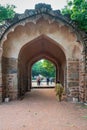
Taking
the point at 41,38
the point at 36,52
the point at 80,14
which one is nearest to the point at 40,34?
the point at 41,38

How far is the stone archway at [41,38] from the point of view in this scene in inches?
429

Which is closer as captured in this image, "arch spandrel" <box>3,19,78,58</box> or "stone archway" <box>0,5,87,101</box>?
"stone archway" <box>0,5,87,101</box>

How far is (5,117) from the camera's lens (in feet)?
25.1

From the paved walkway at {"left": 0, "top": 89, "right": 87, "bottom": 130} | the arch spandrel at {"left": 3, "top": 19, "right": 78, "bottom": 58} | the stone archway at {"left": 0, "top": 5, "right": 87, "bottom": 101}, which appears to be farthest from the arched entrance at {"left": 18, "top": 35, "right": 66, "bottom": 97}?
the paved walkway at {"left": 0, "top": 89, "right": 87, "bottom": 130}

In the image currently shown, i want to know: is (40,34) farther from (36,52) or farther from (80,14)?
(36,52)

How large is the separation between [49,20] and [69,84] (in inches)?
126

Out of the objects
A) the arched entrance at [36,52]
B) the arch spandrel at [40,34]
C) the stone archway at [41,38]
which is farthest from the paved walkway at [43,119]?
the arched entrance at [36,52]

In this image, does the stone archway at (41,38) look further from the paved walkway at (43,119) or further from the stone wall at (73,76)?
the paved walkway at (43,119)

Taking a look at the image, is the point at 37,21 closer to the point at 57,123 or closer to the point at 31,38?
the point at 31,38

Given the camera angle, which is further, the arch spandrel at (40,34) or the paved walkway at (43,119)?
the arch spandrel at (40,34)

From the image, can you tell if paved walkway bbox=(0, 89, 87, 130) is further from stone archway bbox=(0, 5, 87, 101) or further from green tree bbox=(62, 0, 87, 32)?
green tree bbox=(62, 0, 87, 32)

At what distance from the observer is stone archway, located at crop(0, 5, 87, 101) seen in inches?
429

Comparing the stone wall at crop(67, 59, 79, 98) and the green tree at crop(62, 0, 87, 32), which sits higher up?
the green tree at crop(62, 0, 87, 32)

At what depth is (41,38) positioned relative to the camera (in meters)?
12.3
